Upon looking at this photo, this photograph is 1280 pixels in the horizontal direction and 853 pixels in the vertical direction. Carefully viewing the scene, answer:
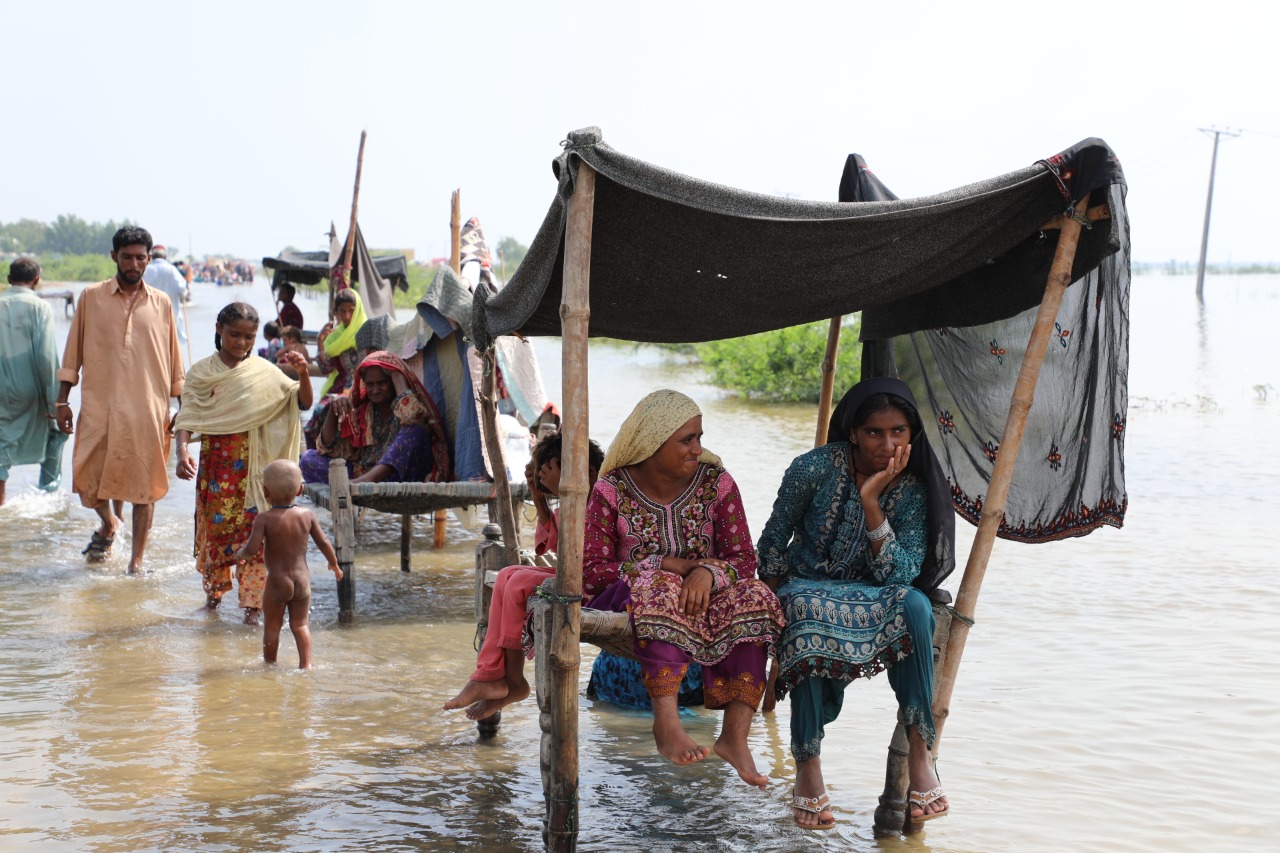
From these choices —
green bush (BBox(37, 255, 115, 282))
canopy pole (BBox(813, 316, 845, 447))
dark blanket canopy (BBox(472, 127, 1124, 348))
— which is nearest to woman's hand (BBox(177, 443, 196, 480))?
dark blanket canopy (BBox(472, 127, 1124, 348))

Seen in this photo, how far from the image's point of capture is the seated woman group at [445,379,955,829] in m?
4.02

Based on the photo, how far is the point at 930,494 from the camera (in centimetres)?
430

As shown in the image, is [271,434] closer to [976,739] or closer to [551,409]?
[551,409]

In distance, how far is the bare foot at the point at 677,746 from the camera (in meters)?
3.89

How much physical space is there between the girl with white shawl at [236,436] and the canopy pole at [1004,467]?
13.5 feet

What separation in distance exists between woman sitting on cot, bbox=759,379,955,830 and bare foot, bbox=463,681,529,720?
0.99 metres

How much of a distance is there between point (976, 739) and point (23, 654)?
4.72 meters

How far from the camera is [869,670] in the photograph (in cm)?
407

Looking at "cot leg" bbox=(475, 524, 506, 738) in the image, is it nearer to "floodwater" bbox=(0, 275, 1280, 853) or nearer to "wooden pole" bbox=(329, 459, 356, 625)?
"floodwater" bbox=(0, 275, 1280, 853)

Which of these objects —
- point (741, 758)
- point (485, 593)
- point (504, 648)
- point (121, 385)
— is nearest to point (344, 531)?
point (121, 385)

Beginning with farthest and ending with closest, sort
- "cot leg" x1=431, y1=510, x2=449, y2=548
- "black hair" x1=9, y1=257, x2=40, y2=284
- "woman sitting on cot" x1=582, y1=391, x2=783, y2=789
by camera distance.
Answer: "cot leg" x1=431, y1=510, x2=449, y2=548, "black hair" x1=9, y1=257, x2=40, y2=284, "woman sitting on cot" x1=582, y1=391, x2=783, y2=789

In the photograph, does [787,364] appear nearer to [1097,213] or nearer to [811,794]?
[1097,213]

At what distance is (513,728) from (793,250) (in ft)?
8.41

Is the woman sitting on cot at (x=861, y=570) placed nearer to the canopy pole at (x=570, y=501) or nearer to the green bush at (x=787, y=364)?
the canopy pole at (x=570, y=501)
